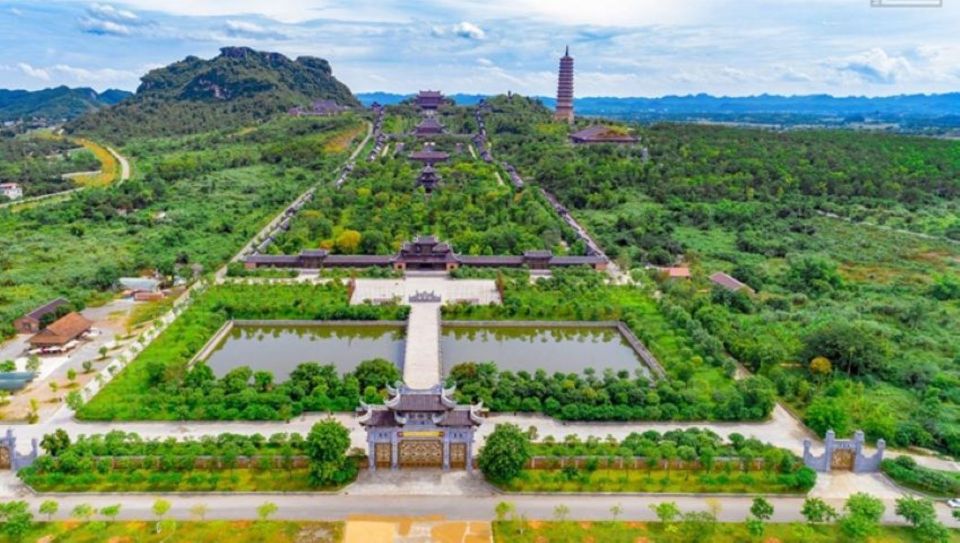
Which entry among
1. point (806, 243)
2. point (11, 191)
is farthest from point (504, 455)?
point (11, 191)

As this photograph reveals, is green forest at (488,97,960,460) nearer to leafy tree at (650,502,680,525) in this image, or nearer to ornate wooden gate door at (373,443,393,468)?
leafy tree at (650,502,680,525)

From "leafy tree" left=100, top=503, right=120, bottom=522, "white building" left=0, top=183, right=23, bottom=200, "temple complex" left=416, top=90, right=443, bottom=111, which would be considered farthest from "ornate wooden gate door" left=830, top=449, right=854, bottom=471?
"temple complex" left=416, top=90, right=443, bottom=111

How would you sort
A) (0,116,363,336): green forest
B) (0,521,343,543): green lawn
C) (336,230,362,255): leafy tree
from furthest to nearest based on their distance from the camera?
(336,230,362,255): leafy tree, (0,116,363,336): green forest, (0,521,343,543): green lawn

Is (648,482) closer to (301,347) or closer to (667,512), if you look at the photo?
(667,512)

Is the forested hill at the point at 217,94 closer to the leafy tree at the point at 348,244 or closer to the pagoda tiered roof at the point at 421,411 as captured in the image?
the leafy tree at the point at 348,244

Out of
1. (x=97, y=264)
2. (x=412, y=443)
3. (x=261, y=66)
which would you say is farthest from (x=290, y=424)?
(x=261, y=66)

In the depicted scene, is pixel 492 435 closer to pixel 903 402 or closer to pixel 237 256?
pixel 903 402
